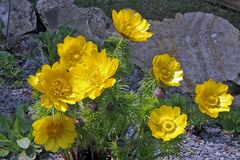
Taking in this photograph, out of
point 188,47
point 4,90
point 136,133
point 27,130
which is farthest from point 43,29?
point 136,133

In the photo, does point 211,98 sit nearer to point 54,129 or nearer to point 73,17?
point 54,129

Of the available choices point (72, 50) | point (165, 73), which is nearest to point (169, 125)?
point (165, 73)

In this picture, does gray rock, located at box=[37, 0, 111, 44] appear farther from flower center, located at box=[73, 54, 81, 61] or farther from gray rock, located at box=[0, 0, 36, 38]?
flower center, located at box=[73, 54, 81, 61]

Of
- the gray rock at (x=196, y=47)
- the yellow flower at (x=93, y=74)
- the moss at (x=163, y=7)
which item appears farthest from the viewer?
the moss at (x=163, y=7)

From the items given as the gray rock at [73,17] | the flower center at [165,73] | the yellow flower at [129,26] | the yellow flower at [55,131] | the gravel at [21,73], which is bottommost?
the gravel at [21,73]

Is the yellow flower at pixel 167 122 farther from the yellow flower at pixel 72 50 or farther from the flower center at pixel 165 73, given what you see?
the yellow flower at pixel 72 50

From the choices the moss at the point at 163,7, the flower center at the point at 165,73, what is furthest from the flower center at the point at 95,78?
the moss at the point at 163,7

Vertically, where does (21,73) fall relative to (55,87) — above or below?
below
